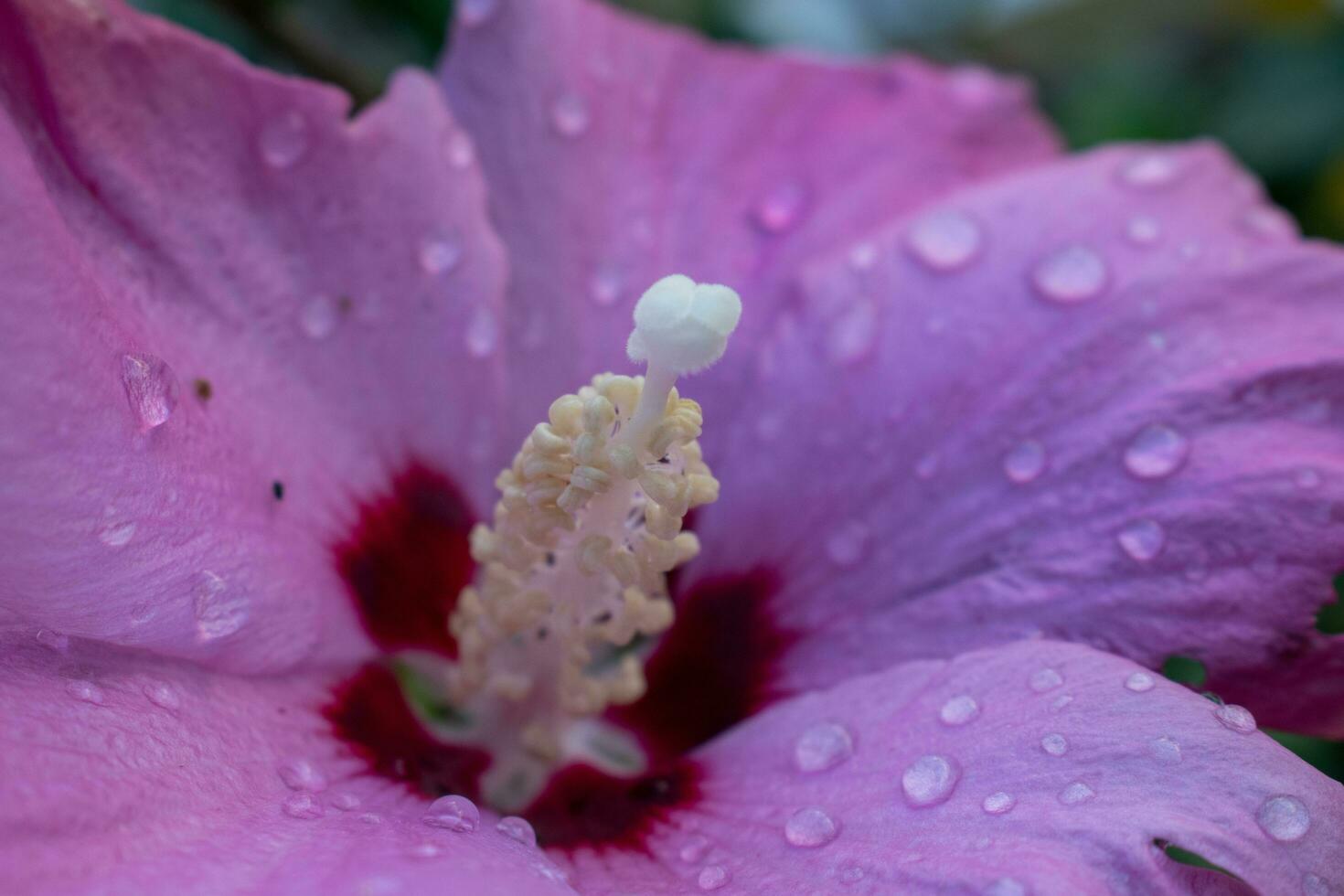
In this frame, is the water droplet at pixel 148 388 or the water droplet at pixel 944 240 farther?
the water droplet at pixel 944 240

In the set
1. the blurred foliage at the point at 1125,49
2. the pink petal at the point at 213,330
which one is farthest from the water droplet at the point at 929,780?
the blurred foliage at the point at 1125,49

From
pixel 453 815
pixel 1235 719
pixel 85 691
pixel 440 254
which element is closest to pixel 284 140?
pixel 440 254

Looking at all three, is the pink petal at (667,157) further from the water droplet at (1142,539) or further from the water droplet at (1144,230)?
the water droplet at (1142,539)

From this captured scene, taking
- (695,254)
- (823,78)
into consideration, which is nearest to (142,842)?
(695,254)

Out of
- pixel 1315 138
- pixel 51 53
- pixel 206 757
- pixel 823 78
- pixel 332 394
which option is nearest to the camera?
pixel 206 757

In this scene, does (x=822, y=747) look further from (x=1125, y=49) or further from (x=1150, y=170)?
(x=1125, y=49)

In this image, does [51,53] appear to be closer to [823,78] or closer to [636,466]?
[636,466]

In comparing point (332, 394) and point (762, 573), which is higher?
point (332, 394)
